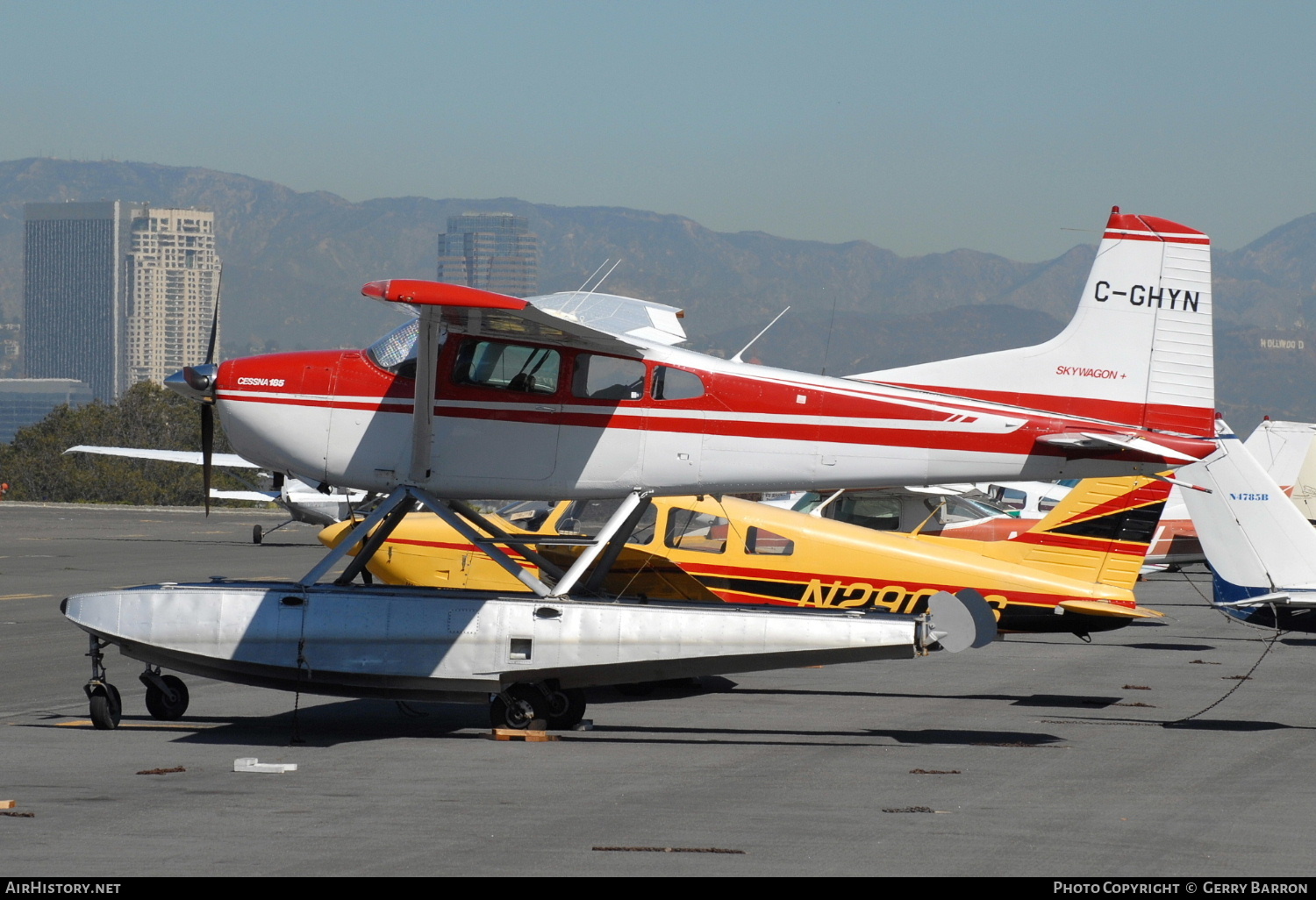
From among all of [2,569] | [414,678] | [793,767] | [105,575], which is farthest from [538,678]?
[2,569]

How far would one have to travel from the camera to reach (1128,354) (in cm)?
1166

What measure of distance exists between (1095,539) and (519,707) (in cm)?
657

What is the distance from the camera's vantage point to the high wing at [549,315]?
10078mm

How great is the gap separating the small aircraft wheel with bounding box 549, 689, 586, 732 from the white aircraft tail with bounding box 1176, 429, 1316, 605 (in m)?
6.13

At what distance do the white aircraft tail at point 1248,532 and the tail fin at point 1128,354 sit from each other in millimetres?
2087

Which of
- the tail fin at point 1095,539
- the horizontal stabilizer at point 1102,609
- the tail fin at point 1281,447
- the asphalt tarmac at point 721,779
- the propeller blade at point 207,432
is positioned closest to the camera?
the asphalt tarmac at point 721,779

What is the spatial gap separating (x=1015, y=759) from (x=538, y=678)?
362 cm

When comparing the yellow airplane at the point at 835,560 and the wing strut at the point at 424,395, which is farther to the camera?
the yellow airplane at the point at 835,560

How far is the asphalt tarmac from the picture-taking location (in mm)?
7203

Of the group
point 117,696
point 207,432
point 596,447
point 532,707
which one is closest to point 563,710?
point 532,707

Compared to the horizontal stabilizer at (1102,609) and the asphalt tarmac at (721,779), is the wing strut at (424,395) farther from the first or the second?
the horizontal stabilizer at (1102,609)

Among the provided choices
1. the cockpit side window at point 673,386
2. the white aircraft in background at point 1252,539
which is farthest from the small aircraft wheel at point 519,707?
the white aircraft in background at point 1252,539

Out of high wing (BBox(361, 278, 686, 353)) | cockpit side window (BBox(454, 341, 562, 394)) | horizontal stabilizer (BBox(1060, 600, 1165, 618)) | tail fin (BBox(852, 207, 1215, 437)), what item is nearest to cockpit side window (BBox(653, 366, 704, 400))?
high wing (BBox(361, 278, 686, 353))

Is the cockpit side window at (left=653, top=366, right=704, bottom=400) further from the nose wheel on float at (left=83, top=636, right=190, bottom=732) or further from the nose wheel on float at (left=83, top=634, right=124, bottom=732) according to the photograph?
the nose wheel on float at (left=83, top=634, right=124, bottom=732)
